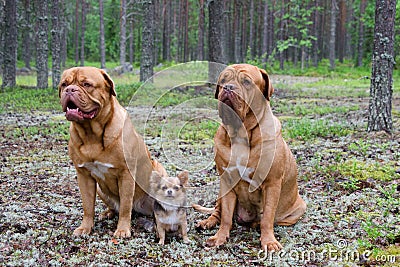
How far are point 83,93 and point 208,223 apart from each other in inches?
74.2

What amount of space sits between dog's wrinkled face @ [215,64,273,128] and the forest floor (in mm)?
416

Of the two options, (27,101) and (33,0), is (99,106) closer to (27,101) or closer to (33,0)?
(27,101)

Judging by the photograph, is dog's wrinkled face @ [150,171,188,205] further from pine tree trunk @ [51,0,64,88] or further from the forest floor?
pine tree trunk @ [51,0,64,88]

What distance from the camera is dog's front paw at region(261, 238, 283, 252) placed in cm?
413

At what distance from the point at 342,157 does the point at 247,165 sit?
3.76m

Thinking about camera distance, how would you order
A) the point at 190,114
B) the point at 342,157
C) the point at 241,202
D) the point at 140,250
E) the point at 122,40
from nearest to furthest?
the point at 140,250 → the point at 241,202 → the point at 190,114 → the point at 342,157 → the point at 122,40

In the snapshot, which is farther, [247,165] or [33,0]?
[33,0]

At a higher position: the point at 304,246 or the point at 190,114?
the point at 190,114

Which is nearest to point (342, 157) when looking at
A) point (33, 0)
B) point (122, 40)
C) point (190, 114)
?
point (190, 114)

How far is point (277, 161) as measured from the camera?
4250mm

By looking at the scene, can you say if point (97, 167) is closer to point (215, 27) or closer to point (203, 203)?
point (203, 203)

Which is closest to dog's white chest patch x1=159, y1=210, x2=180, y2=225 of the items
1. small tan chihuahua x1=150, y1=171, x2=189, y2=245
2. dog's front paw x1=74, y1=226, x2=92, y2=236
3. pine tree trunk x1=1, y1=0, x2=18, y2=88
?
small tan chihuahua x1=150, y1=171, x2=189, y2=245

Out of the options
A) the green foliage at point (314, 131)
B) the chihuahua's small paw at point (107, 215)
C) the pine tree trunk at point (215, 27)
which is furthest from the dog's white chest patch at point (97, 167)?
the pine tree trunk at point (215, 27)

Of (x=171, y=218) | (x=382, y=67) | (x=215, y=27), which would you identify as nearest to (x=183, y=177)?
(x=171, y=218)
